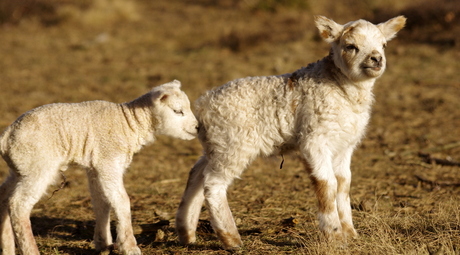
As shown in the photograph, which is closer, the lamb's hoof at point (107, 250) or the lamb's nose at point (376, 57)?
the lamb's nose at point (376, 57)

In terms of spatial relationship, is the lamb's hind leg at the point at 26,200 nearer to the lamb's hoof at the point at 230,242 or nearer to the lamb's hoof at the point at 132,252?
the lamb's hoof at the point at 132,252

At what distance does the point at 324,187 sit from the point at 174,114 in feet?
5.80

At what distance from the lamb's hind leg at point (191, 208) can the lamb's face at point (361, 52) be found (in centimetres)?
187

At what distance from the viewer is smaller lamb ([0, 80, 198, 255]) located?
5.29 m

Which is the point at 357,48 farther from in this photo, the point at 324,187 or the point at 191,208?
the point at 191,208

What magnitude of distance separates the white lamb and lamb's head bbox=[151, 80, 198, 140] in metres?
0.18

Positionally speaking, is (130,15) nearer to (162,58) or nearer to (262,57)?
(162,58)

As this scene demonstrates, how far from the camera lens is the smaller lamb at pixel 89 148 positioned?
5293mm

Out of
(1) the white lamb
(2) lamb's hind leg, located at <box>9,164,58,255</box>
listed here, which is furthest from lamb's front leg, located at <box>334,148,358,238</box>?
(2) lamb's hind leg, located at <box>9,164,58,255</box>

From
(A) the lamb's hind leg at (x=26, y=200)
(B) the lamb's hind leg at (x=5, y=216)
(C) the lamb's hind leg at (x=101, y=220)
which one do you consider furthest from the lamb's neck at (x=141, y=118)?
(B) the lamb's hind leg at (x=5, y=216)

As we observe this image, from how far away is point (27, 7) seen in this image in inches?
861

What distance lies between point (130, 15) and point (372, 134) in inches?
486

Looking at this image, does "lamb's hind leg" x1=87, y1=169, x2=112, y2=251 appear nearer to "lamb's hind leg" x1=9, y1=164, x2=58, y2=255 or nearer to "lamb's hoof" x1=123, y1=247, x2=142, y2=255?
"lamb's hoof" x1=123, y1=247, x2=142, y2=255

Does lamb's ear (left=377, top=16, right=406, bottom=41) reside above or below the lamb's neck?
above
